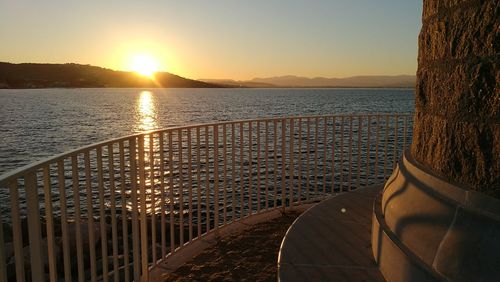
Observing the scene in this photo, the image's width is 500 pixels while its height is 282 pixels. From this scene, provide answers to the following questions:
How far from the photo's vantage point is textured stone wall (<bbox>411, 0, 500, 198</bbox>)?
2.27m

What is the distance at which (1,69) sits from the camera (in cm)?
12150

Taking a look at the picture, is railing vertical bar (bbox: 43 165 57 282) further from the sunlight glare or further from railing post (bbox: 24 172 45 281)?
the sunlight glare

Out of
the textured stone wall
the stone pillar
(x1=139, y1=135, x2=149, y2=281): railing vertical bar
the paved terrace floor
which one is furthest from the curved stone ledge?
(x1=139, y1=135, x2=149, y2=281): railing vertical bar

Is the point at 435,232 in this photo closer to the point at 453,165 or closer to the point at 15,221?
the point at 453,165

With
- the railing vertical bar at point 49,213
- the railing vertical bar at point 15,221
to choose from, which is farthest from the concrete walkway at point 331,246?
the railing vertical bar at point 15,221

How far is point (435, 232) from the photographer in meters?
2.46

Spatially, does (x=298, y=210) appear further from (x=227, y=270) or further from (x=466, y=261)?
(x=466, y=261)

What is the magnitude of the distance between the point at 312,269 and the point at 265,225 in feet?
7.25

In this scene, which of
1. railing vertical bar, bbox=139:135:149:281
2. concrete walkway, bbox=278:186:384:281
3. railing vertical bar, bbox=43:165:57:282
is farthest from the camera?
railing vertical bar, bbox=139:135:149:281

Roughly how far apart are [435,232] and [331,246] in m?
1.12

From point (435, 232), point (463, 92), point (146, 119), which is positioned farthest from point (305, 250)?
point (146, 119)

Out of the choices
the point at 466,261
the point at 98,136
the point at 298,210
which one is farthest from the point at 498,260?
the point at 98,136

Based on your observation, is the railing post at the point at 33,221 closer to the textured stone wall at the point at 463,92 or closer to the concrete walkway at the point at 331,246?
the concrete walkway at the point at 331,246

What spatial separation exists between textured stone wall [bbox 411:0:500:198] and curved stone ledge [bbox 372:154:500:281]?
11cm
